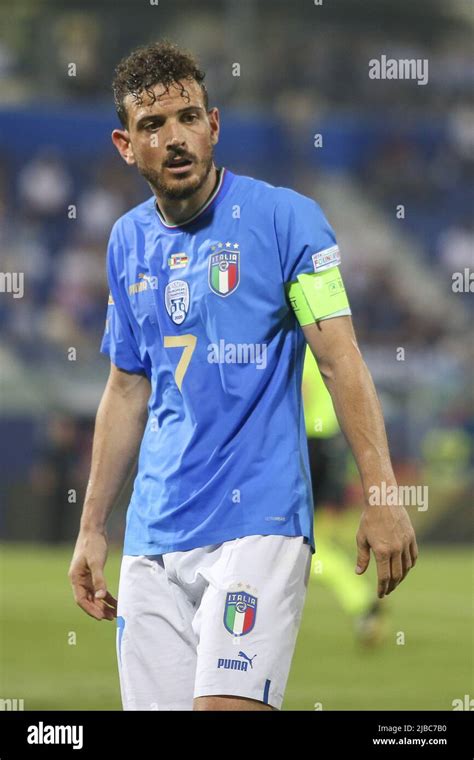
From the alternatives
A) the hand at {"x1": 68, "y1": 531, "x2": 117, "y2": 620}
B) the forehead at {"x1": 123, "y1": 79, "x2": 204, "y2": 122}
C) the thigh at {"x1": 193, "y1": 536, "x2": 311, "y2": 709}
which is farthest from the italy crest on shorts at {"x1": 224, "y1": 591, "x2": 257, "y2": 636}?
the forehead at {"x1": 123, "y1": 79, "x2": 204, "y2": 122}

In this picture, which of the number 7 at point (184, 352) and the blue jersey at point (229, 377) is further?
the number 7 at point (184, 352)

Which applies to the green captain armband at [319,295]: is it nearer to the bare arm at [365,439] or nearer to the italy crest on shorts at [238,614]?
the bare arm at [365,439]

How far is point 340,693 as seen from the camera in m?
7.30

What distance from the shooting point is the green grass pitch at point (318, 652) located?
23.9 feet

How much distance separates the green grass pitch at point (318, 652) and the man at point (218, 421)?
3300mm

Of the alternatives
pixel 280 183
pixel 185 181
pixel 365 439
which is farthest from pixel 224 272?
pixel 280 183

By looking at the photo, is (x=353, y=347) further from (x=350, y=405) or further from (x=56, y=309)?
(x=56, y=309)

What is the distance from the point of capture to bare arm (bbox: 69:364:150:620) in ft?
12.8

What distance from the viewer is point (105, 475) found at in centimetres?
399

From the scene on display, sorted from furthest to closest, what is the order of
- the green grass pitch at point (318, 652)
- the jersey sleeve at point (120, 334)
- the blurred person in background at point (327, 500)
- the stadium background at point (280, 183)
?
1. the stadium background at point (280, 183)
2. the blurred person in background at point (327, 500)
3. the green grass pitch at point (318, 652)
4. the jersey sleeve at point (120, 334)

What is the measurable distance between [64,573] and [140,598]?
33.6 feet

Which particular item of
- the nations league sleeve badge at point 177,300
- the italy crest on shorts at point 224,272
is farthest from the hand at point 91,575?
the italy crest on shorts at point 224,272

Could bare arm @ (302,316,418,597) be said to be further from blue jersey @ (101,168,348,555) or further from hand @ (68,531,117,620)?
hand @ (68,531,117,620)

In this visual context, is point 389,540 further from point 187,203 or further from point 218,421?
point 187,203
